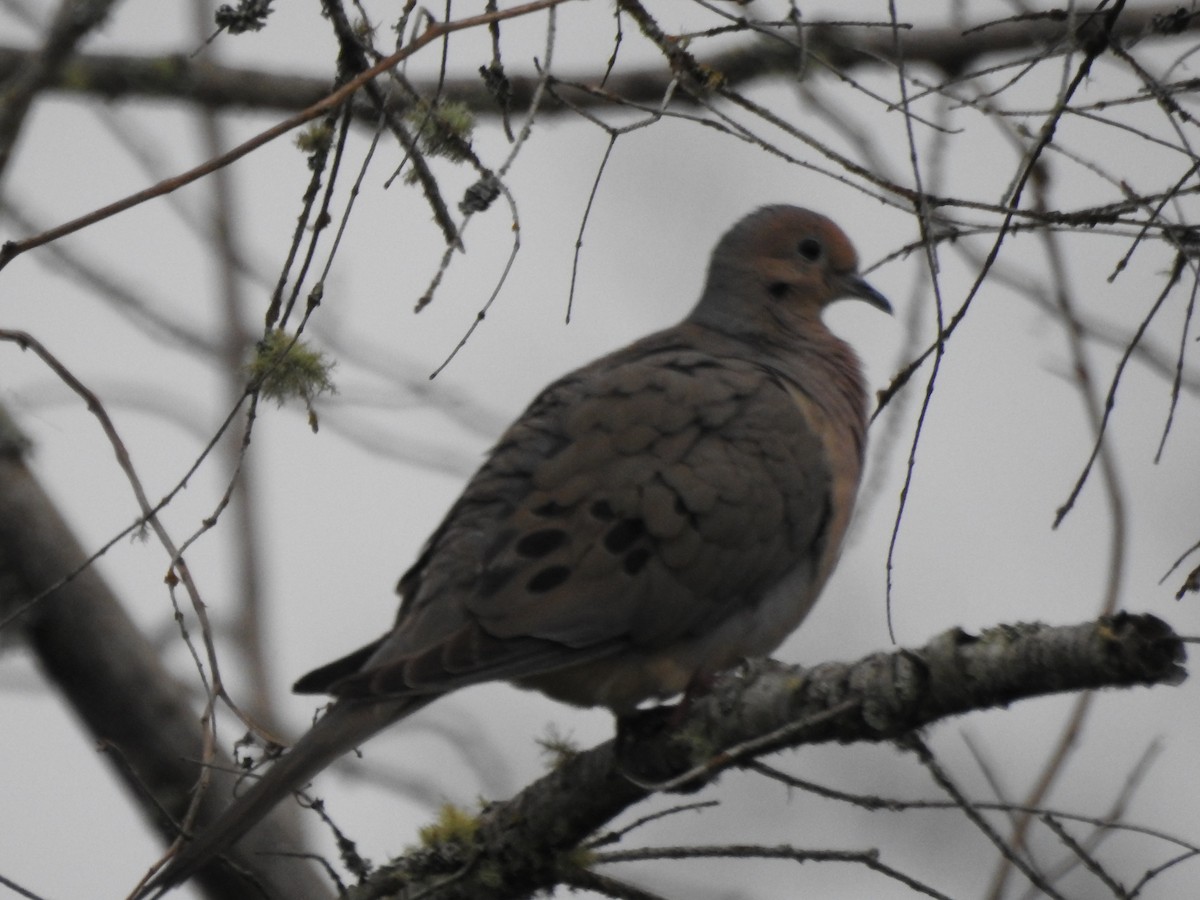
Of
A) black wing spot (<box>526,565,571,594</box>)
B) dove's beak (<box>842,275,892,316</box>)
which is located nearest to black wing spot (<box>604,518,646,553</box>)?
black wing spot (<box>526,565,571,594</box>)

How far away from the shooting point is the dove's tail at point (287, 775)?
8.68 ft

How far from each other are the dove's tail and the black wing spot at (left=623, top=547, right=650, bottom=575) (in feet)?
2.11

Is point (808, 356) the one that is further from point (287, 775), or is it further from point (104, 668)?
point (287, 775)

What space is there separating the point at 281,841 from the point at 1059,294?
1.95m

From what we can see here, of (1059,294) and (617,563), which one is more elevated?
(1059,294)

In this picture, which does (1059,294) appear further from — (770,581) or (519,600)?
(519,600)

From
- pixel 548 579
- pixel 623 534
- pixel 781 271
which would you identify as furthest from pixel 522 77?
pixel 548 579

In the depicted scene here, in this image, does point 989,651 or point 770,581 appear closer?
point 989,651

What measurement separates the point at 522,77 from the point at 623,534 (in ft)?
4.48

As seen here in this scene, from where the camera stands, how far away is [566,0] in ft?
8.00

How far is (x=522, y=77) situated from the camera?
177 inches

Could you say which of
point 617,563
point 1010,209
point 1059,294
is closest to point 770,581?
point 617,563

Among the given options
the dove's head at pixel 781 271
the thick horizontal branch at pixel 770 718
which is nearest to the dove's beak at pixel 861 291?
the dove's head at pixel 781 271

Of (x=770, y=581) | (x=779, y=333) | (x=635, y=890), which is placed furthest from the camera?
(x=779, y=333)
